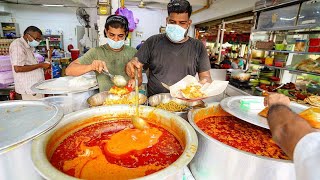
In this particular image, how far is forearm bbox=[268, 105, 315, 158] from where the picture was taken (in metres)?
0.59

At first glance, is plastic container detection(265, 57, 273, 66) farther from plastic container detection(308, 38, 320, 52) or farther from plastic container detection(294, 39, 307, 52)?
plastic container detection(308, 38, 320, 52)

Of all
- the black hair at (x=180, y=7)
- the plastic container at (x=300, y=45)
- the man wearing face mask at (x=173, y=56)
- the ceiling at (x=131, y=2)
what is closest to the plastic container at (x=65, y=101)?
the man wearing face mask at (x=173, y=56)

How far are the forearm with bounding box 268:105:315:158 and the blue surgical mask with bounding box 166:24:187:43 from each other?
54.0 inches

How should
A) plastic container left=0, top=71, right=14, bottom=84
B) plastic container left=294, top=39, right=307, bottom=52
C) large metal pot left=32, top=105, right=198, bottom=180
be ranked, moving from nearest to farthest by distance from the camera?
large metal pot left=32, top=105, right=198, bottom=180, plastic container left=294, top=39, right=307, bottom=52, plastic container left=0, top=71, right=14, bottom=84

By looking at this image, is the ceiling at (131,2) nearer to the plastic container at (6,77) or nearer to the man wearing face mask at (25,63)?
the man wearing face mask at (25,63)

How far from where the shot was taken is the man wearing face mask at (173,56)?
1946mm

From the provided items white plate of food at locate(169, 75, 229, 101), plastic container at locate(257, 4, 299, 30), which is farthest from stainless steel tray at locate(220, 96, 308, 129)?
plastic container at locate(257, 4, 299, 30)

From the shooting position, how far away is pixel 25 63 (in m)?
3.45

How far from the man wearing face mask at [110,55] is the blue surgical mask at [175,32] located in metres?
0.51

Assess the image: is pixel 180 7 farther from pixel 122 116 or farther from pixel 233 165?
pixel 233 165

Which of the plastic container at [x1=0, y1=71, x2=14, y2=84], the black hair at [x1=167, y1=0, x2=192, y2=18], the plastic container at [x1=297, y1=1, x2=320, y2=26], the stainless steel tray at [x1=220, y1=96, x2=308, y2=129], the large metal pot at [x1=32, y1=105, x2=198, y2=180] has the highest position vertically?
the plastic container at [x1=297, y1=1, x2=320, y2=26]

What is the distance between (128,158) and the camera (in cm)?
102

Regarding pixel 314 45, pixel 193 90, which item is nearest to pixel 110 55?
pixel 193 90

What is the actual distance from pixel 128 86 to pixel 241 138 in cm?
106
